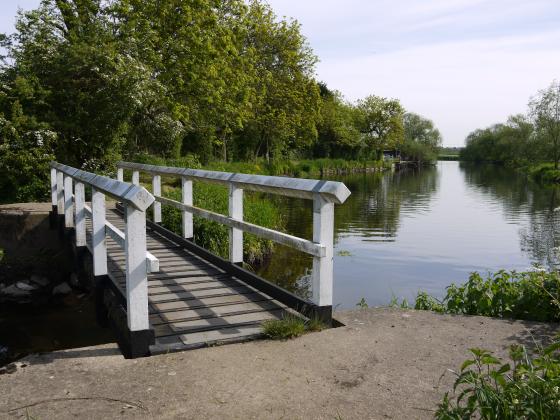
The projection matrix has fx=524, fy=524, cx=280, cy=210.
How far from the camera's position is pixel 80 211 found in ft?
27.0

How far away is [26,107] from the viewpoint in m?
16.1

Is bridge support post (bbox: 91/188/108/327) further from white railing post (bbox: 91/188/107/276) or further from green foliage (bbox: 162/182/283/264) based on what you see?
green foliage (bbox: 162/182/283/264)

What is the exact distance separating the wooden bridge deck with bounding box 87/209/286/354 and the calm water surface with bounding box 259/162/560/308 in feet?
13.6

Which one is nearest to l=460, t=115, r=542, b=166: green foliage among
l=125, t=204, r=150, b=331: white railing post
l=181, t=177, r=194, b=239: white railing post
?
l=181, t=177, r=194, b=239: white railing post

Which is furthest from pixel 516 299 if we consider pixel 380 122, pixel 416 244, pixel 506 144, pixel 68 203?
pixel 506 144

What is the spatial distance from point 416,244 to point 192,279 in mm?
12097

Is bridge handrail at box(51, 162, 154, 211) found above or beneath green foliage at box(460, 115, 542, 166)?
beneath

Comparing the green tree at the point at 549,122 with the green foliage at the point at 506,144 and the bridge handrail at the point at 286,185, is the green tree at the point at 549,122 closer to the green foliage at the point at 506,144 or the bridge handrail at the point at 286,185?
the green foliage at the point at 506,144

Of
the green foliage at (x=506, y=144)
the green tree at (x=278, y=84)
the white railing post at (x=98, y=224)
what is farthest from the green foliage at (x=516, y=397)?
the green foliage at (x=506, y=144)

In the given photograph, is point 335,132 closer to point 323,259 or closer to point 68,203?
point 68,203

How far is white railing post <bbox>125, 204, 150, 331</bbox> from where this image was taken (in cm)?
424

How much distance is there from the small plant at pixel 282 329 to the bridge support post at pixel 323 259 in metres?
0.32

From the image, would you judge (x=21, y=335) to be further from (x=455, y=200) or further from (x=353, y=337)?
(x=455, y=200)

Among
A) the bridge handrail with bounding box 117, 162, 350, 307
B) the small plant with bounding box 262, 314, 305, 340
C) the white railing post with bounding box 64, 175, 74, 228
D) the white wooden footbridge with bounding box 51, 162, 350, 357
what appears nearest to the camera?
the white wooden footbridge with bounding box 51, 162, 350, 357
